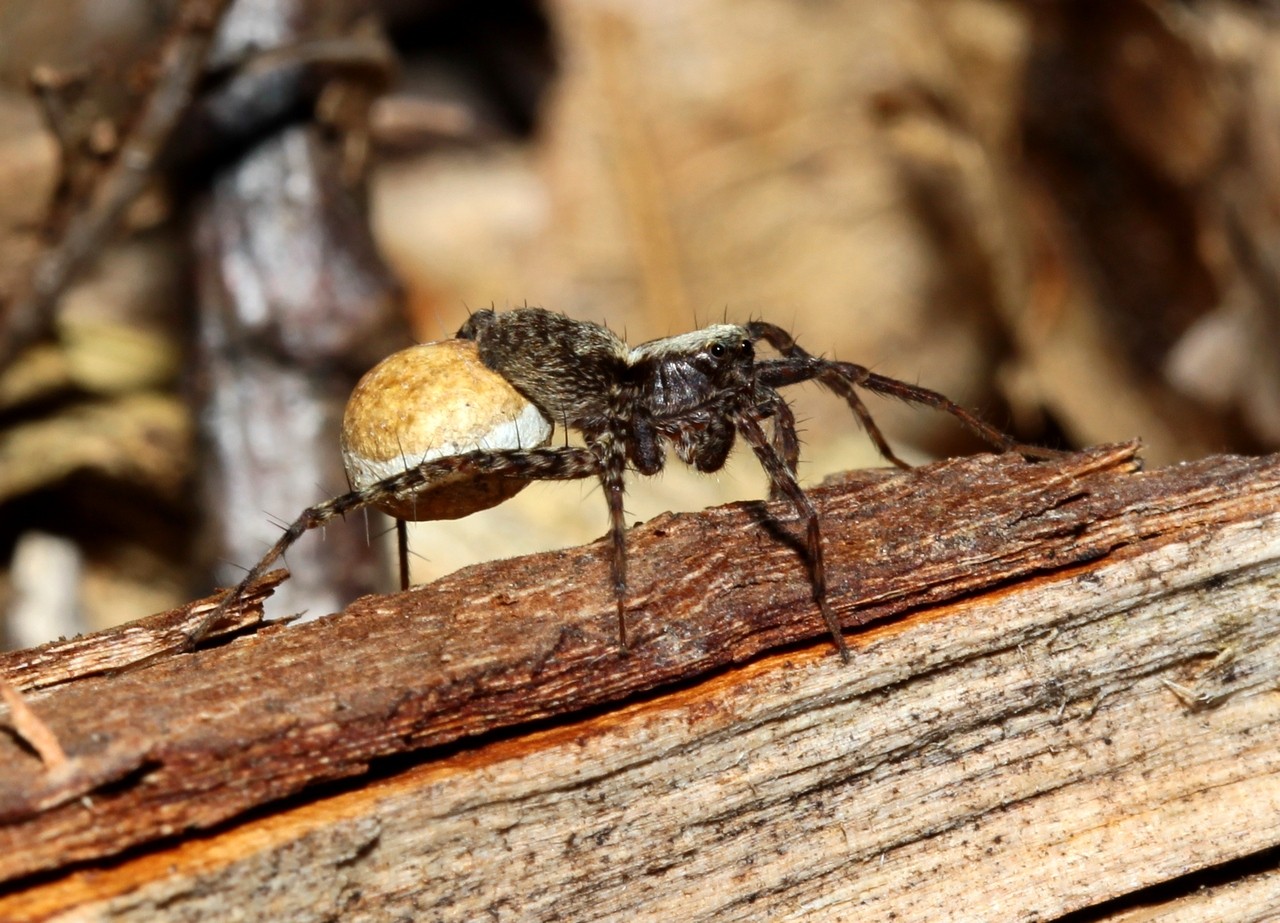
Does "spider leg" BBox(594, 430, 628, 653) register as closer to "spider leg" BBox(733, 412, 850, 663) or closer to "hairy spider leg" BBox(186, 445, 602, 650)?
"hairy spider leg" BBox(186, 445, 602, 650)

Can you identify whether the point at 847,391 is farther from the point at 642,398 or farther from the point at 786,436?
the point at 642,398

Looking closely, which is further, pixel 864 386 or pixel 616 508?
pixel 864 386

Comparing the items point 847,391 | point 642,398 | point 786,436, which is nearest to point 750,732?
point 786,436

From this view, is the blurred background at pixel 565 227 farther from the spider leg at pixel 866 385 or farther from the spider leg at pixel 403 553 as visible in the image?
the spider leg at pixel 866 385

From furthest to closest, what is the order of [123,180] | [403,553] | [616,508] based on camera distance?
[123,180] → [403,553] → [616,508]

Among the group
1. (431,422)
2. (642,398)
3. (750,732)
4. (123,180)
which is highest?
(123,180)

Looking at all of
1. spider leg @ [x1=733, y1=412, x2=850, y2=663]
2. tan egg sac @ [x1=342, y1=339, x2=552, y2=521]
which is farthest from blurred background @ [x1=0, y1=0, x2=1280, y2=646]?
spider leg @ [x1=733, y1=412, x2=850, y2=663]
